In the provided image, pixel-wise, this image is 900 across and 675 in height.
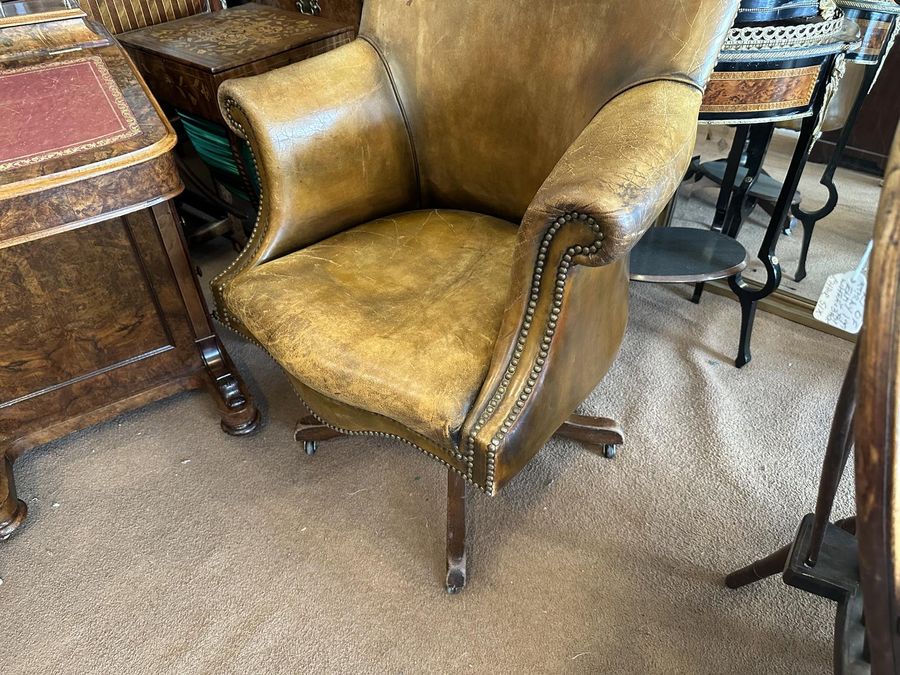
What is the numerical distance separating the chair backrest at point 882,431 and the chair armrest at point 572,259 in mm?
306

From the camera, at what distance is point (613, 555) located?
1.21 m

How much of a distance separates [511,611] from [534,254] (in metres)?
0.68

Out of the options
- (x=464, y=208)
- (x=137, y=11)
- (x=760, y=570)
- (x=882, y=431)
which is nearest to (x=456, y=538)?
(x=760, y=570)

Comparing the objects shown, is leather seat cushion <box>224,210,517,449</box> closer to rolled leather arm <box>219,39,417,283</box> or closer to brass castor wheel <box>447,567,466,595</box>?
rolled leather arm <box>219,39,417,283</box>

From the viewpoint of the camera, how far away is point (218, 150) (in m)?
1.72

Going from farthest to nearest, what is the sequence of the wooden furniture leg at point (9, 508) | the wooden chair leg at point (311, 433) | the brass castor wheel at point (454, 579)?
the wooden chair leg at point (311, 433) < the wooden furniture leg at point (9, 508) < the brass castor wheel at point (454, 579)

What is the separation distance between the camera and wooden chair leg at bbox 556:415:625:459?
4.45 ft

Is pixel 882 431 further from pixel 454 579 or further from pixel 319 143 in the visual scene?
pixel 319 143

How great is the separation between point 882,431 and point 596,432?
0.91 metres

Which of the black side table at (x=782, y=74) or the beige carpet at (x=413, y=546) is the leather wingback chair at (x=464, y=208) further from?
the black side table at (x=782, y=74)

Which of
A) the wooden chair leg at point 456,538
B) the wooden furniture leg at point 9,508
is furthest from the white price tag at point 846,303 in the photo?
the wooden furniture leg at point 9,508

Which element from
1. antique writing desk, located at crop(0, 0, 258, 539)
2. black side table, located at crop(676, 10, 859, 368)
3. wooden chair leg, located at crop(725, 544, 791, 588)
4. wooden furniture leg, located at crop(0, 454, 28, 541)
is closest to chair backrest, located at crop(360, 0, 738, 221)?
black side table, located at crop(676, 10, 859, 368)

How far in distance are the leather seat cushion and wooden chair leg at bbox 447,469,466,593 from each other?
0.84 ft

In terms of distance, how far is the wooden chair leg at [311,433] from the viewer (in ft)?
4.52
